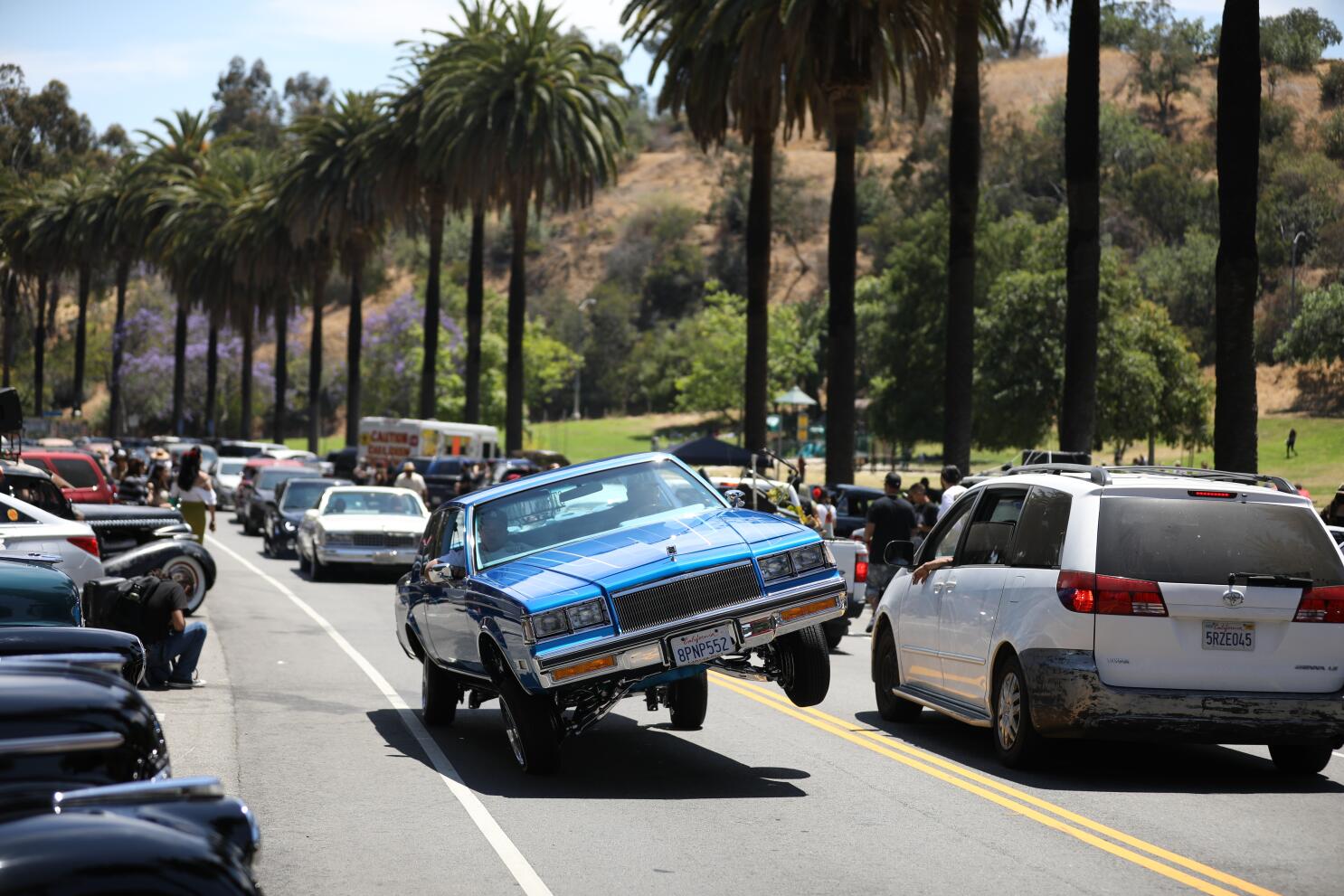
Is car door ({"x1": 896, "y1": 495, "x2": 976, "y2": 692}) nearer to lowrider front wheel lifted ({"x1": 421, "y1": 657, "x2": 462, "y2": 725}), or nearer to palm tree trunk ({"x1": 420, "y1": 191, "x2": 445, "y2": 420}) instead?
lowrider front wheel lifted ({"x1": 421, "y1": 657, "x2": 462, "y2": 725})

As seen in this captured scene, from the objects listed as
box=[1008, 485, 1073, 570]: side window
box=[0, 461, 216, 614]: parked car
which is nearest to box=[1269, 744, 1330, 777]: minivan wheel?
box=[1008, 485, 1073, 570]: side window

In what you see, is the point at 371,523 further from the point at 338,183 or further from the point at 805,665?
the point at 338,183

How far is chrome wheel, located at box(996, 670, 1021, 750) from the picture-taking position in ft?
35.1

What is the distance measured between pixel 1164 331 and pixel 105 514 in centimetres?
5165

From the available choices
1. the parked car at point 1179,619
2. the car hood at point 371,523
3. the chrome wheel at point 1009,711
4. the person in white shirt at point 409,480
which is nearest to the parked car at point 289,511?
the person in white shirt at point 409,480

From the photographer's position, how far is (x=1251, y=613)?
10141mm

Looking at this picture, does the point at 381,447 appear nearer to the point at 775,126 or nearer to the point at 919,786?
the point at 775,126

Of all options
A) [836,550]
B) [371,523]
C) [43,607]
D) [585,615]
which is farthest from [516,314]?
[585,615]

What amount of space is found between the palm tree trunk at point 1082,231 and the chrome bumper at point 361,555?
11.2 metres

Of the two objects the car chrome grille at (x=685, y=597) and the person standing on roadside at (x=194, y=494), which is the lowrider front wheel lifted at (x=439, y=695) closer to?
the car chrome grille at (x=685, y=597)

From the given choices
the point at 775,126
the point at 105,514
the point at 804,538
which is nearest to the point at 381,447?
the point at 775,126

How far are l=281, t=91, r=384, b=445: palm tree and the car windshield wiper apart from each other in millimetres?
53133

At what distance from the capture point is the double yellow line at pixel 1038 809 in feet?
25.6

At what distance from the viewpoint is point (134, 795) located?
15.7 ft
